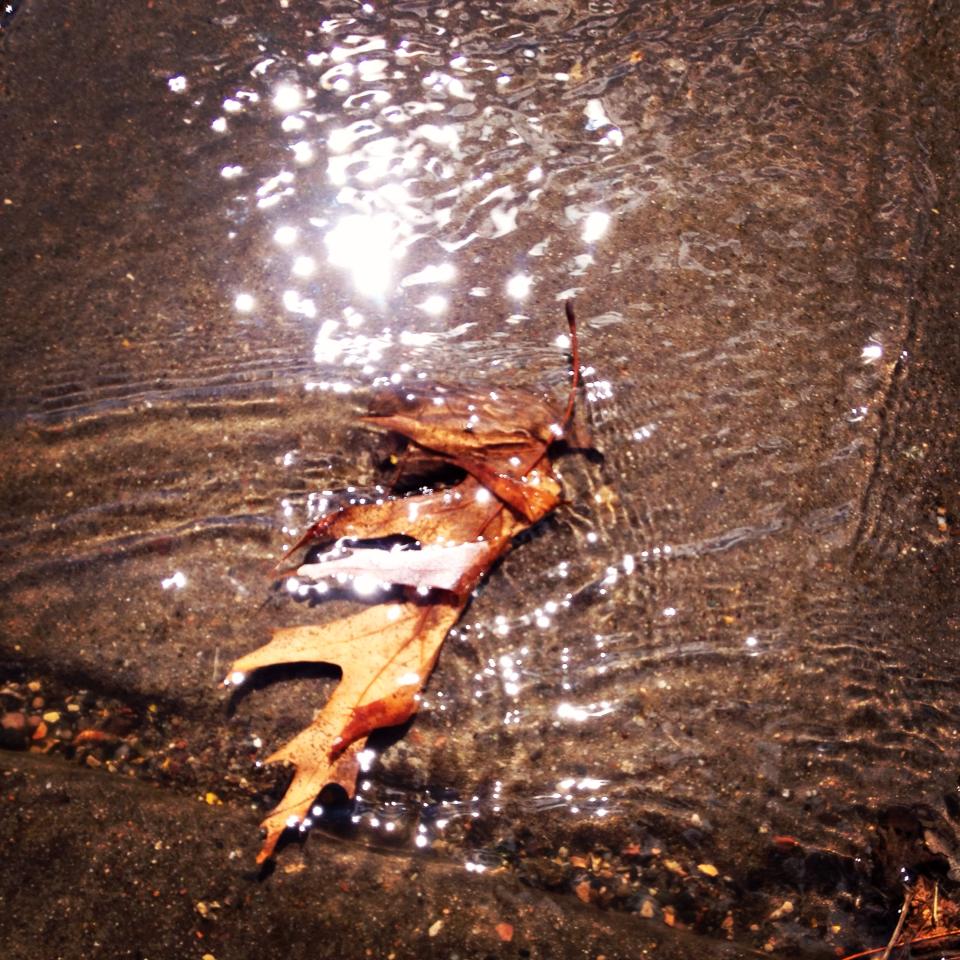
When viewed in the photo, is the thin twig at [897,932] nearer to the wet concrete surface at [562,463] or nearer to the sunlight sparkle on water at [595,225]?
the wet concrete surface at [562,463]

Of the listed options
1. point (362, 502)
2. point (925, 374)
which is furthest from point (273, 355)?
point (925, 374)

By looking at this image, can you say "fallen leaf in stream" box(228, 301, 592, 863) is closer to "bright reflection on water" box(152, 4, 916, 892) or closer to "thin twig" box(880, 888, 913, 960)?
"bright reflection on water" box(152, 4, 916, 892)

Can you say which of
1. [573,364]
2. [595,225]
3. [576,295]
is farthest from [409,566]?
[595,225]

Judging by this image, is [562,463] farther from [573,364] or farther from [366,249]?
[366,249]

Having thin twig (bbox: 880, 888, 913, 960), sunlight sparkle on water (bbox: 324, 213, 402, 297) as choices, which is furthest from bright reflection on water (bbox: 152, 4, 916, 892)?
thin twig (bbox: 880, 888, 913, 960)

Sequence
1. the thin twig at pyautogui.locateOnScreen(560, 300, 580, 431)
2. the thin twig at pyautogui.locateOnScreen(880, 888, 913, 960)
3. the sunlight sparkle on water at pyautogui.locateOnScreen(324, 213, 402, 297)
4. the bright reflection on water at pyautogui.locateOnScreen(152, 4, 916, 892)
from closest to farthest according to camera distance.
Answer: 1. the thin twig at pyautogui.locateOnScreen(880, 888, 913, 960)
2. the bright reflection on water at pyautogui.locateOnScreen(152, 4, 916, 892)
3. the thin twig at pyautogui.locateOnScreen(560, 300, 580, 431)
4. the sunlight sparkle on water at pyautogui.locateOnScreen(324, 213, 402, 297)

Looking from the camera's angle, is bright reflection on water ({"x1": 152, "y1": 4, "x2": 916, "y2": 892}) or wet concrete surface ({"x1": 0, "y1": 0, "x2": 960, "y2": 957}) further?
bright reflection on water ({"x1": 152, "y1": 4, "x2": 916, "y2": 892})

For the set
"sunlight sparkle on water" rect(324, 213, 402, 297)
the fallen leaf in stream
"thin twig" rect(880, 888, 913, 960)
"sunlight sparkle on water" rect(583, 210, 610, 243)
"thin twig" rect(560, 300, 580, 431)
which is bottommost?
"thin twig" rect(880, 888, 913, 960)
